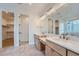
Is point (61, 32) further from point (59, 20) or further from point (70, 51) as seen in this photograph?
point (70, 51)

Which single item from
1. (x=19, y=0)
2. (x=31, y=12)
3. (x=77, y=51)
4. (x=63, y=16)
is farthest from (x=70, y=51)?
(x=31, y=12)

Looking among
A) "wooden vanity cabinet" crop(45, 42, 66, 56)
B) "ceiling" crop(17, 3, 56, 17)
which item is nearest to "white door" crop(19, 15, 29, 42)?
"ceiling" crop(17, 3, 56, 17)

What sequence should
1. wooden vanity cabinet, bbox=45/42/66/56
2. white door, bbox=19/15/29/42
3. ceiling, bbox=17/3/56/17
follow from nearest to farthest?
wooden vanity cabinet, bbox=45/42/66/56, ceiling, bbox=17/3/56/17, white door, bbox=19/15/29/42

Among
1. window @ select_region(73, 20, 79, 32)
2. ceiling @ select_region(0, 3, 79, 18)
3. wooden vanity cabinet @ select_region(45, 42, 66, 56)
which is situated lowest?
wooden vanity cabinet @ select_region(45, 42, 66, 56)

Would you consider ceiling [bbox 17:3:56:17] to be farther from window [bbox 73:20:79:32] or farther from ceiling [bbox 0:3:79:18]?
window [bbox 73:20:79:32]

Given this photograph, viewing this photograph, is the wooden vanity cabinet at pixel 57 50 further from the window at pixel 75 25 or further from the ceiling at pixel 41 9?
the ceiling at pixel 41 9

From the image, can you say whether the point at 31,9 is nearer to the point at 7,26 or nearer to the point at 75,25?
the point at 7,26

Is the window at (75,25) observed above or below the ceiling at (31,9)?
below

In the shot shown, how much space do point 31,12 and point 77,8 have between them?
4320 mm

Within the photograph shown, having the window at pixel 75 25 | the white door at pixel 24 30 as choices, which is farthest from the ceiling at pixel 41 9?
the white door at pixel 24 30

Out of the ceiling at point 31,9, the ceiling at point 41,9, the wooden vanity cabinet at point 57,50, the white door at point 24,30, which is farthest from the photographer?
the white door at point 24,30

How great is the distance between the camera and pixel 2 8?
230 inches

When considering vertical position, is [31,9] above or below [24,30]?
above

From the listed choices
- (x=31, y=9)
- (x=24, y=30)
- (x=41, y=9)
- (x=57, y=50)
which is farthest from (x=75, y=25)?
(x=24, y=30)
